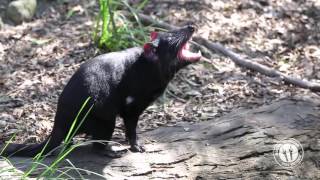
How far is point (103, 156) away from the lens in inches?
150

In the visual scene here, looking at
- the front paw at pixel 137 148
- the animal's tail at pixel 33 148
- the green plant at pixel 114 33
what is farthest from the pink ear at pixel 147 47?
the green plant at pixel 114 33

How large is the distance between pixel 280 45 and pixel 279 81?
2.69ft

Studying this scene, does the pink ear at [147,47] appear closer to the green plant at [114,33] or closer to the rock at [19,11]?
the green plant at [114,33]

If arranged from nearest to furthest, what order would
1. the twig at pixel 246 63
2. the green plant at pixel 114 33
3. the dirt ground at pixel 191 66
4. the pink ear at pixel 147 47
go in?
1. the pink ear at pixel 147 47
2. the dirt ground at pixel 191 66
3. the twig at pixel 246 63
4. the green plant at pixel 114 33

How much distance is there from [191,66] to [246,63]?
1.91 feet

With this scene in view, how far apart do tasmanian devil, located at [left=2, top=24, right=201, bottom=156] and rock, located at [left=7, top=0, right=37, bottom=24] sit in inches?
102

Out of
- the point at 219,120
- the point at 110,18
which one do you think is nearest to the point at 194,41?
the point at 110,18

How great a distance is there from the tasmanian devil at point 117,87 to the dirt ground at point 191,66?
583 millimetres

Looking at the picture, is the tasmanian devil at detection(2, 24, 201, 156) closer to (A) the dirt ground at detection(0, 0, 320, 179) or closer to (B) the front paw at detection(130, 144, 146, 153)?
(B) the front paw at detection(130, 144, 146, 153)

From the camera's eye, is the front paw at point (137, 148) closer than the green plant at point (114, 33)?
Yes

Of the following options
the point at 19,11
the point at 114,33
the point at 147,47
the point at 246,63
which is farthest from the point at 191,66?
the point at 19,11

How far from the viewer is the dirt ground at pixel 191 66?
15.6ft

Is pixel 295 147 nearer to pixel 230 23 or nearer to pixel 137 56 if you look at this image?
pixel 137 56

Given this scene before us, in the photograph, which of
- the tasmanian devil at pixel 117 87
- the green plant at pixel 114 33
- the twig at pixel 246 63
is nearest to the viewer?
the tasmanian devil at pixel 117 87
